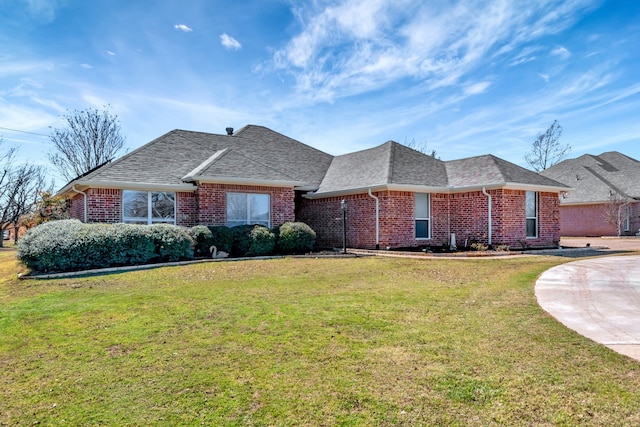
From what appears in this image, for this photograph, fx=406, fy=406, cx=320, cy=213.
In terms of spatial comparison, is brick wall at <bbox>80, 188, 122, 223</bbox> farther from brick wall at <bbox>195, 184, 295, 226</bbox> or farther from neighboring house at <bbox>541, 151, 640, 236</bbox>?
neighboring house at <bbox>541, 151, 640, 236</bbox>

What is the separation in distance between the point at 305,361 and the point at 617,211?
31.2 meters

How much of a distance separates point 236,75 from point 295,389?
49.9 ft

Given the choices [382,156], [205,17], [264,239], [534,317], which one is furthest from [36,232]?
[382,156]

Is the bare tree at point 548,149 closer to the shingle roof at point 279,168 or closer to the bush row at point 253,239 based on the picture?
the shingle roof at point 279,168

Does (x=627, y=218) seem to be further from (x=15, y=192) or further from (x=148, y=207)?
(x=15, y=192)

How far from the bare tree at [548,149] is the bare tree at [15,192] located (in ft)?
166

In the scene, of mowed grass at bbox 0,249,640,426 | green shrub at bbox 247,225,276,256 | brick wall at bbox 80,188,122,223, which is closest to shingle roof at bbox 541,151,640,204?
green shrub at bbox 247,225,276,256

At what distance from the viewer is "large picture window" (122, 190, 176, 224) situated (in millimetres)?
15281

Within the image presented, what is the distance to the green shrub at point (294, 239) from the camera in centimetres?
1539

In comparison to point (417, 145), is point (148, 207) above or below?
below

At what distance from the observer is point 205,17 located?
1245cm

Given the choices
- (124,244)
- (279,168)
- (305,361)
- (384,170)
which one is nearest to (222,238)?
(124,244)

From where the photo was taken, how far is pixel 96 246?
445 inches

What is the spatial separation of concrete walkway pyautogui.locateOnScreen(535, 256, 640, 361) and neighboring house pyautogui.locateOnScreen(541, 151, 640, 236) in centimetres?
2086
